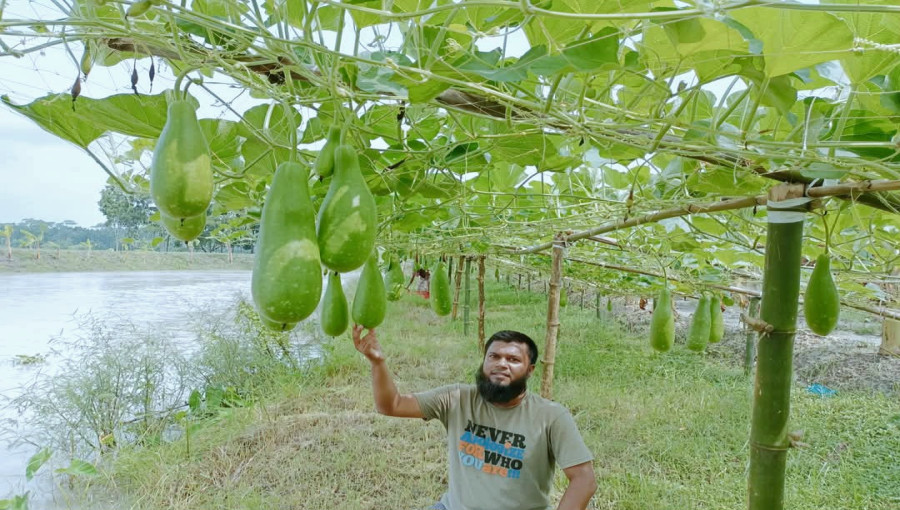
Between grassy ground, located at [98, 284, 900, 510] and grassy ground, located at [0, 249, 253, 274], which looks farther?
grassy ground, located at [0, 249, 253, 274]

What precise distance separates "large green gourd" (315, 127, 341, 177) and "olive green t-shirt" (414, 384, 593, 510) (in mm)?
1361

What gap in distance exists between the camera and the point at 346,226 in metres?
0.60

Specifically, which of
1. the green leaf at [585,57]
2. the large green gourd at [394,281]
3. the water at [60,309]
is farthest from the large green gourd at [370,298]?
the water at [60,309]

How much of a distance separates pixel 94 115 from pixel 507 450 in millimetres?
1484

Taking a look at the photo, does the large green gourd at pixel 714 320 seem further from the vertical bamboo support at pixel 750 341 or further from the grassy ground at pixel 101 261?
the grassy ground at pixel 101 261

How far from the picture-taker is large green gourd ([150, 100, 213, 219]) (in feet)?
1.68

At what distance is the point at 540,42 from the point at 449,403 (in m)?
1.46

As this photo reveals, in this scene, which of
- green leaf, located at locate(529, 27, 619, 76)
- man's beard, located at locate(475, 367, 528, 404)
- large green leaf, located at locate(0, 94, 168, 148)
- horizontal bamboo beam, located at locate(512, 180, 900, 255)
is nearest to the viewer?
green leaf, located at locate(529, 27, 619, 76)

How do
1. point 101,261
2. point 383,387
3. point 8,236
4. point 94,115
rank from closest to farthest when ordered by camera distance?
point 94,115
point 383,387
point 8,236
point 101,261

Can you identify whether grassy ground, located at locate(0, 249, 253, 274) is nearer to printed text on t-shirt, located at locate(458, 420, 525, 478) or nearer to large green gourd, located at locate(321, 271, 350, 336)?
printed text on t-shirt, located at locate(458, 420, 525, 478)

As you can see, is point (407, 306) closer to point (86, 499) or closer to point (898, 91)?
point (86, 499)

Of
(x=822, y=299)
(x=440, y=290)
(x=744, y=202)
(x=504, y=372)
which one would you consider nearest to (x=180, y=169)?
(x=744, y=202)

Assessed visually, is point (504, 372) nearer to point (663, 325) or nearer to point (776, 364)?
point (776, 364)

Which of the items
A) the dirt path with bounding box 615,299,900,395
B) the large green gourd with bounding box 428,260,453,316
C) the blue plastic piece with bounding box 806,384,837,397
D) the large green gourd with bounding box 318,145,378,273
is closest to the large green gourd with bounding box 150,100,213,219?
the large green gourd with bounding box 318,145,378,273
